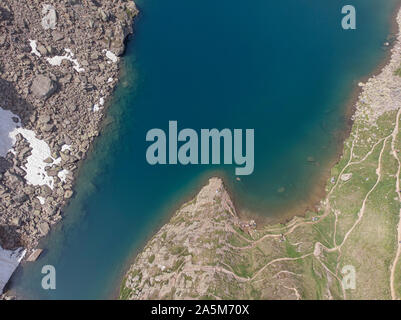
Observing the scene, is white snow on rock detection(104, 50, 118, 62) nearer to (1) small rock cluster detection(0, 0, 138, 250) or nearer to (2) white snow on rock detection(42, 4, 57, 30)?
(1) small rock cluster detection(0, 0, 138, 250)

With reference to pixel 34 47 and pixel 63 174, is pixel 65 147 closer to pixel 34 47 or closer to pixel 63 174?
pixel 63 174

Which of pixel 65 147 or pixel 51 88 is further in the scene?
pixel 65 147

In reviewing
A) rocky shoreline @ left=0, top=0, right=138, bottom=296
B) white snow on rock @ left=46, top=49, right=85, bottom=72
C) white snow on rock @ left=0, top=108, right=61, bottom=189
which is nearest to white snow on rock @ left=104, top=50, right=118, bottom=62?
rocky shoreline @ left=0, top=0, right=138, bottom=296

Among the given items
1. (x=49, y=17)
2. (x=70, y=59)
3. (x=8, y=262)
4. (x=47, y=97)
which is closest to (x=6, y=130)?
(x=47, y=97)

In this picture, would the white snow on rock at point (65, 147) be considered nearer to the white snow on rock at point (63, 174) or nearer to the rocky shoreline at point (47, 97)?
the rocky shoreline at point (47, 97)

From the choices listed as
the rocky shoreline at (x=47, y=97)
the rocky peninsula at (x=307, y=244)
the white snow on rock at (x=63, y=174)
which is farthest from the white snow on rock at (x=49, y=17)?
the rocky peninsula at (x=307, y=244)

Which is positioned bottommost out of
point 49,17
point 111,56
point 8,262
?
point 8,262

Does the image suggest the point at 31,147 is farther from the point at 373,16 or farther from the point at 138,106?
the point at 373,16
